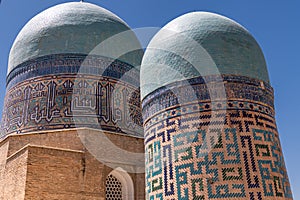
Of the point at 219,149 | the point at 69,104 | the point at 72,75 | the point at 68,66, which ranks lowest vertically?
the point at 219,149

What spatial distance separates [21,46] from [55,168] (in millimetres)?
4578

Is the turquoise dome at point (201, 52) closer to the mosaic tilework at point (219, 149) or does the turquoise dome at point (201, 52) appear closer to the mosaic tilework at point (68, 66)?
the mosaic tilework at point (219, 149)

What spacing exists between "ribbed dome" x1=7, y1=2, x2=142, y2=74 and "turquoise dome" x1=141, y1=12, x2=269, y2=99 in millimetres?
3568

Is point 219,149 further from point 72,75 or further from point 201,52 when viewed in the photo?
point 72,75

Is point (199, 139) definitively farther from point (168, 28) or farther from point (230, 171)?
point (168, 28)

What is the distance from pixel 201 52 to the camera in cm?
605

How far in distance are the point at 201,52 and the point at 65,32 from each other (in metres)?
5.03

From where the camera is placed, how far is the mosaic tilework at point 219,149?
528cm

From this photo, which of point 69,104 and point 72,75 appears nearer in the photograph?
point 69,104

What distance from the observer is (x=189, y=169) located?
5.48 metres

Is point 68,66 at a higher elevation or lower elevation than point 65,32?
lower

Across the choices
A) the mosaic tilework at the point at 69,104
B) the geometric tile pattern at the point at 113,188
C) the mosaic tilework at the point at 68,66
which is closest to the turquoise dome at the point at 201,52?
the geometric tile pattern at the point at 113,188

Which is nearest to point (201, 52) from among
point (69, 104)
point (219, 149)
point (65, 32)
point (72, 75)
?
point (219, 149)

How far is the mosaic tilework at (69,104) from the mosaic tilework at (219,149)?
128 inches
